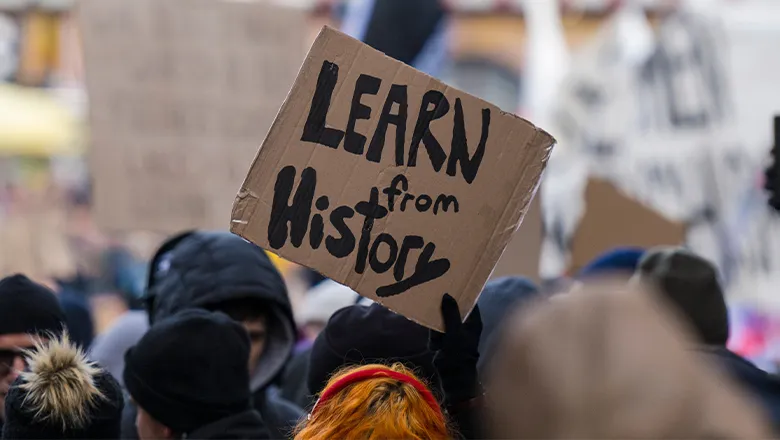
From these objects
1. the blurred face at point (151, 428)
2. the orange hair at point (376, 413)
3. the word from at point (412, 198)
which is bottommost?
the blurred face at point (151, 428)

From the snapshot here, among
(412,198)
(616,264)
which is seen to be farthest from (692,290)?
(412,198)

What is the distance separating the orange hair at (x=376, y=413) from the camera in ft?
6.34

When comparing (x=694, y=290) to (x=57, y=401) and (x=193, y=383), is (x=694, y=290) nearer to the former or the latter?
(x=193, y=383)

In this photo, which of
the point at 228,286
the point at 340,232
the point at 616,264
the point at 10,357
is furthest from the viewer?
the point at 616,264

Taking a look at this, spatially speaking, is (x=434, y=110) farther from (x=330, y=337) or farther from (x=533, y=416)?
(x=533, y=416)

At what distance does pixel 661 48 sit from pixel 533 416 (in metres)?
6.35

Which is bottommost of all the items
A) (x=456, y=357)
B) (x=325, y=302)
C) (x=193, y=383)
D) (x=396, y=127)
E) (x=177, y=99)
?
(x=325, y=302)

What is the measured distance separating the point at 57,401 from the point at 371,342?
658 millimetres

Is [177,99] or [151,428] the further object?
[177,99]

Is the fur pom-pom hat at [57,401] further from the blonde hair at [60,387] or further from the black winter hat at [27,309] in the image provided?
the black winter hat at [27,309]

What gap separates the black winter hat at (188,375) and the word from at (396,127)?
0.69m

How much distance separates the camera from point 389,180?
2.46m

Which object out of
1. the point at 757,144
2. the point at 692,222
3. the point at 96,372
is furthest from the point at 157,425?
the point at 757,144

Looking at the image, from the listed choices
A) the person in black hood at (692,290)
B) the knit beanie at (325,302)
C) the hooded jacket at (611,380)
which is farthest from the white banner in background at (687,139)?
the hooded jacket at (611,380)
